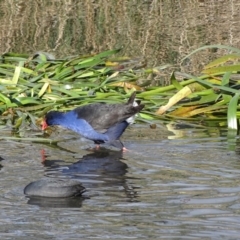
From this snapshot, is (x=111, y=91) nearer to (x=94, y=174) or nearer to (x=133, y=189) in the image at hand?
(x=94, y=174)

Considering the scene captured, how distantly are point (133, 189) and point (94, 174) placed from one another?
→ 23.7 inches

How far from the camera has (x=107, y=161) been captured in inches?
277

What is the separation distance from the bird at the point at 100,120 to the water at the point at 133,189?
0.13 metres

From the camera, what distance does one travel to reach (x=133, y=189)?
5.90 m

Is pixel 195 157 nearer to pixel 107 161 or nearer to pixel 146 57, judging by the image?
pixel 107 161

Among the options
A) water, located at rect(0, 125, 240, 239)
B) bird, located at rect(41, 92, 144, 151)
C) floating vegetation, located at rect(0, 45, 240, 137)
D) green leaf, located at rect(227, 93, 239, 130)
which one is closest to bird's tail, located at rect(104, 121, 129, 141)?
bird, located at rect(41, 92, 144, 151)

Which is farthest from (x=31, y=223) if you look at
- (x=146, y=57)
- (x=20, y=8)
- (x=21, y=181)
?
(x=20, y=8)

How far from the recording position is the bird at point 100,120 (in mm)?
7348

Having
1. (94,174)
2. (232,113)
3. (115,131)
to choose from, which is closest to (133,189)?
(94,174)

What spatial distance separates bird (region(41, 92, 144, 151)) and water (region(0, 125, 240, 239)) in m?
0.13

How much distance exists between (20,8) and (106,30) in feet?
8.18

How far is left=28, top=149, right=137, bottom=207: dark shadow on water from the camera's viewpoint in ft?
18.3

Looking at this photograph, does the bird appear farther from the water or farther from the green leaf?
the green leaf

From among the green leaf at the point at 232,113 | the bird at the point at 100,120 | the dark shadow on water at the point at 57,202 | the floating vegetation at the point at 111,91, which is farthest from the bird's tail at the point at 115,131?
the dark shadow on water at the point at 57,202
